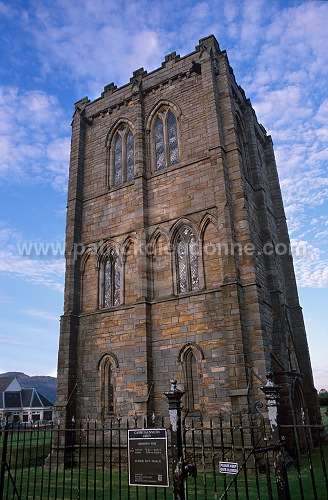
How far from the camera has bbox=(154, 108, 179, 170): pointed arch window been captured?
1784 centimetres

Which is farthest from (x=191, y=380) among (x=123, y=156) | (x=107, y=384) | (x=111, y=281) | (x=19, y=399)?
(x=19, y=399)

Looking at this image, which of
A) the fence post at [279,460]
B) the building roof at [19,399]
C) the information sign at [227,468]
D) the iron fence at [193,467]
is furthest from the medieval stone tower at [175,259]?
the building roof at [19,399]

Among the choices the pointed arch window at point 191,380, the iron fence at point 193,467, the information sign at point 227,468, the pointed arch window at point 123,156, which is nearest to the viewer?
the information sign at point 227,468

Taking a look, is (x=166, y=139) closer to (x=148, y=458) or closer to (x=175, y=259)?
A: (x=175, y=259)

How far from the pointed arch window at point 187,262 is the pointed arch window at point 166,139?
3837 millimetres

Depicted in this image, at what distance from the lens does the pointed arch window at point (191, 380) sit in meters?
13.5

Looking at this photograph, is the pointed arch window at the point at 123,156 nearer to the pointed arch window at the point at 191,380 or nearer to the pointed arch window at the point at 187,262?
the pointed arch window at the point at 187,262

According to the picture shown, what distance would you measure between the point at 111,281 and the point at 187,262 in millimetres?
3851

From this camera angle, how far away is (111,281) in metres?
17.3

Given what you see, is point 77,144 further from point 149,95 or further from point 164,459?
point 164,459

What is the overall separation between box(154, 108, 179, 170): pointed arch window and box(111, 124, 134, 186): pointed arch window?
1513mm

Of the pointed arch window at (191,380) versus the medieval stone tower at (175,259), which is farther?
the medieval stone tower at (175,259)

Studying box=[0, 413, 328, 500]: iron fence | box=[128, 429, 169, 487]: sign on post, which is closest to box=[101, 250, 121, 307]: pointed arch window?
box=[0, 413, 328, 500]: iron fence

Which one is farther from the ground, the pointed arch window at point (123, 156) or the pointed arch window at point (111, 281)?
the pointed arch window at point (123, 156)
